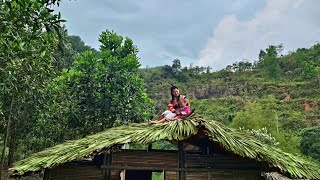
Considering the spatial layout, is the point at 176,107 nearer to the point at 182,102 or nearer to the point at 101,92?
the point at 182,102

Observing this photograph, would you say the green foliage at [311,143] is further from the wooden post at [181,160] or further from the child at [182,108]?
the wooden post at [181,160]

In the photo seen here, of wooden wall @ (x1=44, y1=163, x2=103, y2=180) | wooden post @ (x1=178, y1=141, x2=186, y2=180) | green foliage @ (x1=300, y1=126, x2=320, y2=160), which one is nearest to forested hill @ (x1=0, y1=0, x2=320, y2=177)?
green foliage @ (x1=300, y1=126, x2=320, y2=160)

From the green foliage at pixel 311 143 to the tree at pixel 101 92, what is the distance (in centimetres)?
1051

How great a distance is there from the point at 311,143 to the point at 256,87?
22.3 m

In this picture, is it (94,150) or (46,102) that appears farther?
(46,102)

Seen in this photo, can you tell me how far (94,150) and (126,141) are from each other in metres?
0.51

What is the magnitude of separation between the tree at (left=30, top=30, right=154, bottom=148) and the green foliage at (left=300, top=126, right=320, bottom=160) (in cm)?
1051

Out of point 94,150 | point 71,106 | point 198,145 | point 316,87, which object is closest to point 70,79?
point 71,106

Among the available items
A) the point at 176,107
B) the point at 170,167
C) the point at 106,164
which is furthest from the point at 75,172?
the point at 176,107

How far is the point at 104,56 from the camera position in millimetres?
13000

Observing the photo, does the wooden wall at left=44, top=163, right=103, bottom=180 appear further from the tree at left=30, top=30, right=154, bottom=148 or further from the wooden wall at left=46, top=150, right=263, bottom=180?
the tree at left=30, top=30, right=154, bottom=148

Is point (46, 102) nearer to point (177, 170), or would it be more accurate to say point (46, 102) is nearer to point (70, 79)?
point (70, 79)

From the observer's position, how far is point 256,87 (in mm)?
41188

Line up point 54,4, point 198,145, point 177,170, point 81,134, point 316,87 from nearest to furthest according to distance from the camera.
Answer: point 54,4 < point 177,170 < point 198,145 < point 81,134 < point 316,87
